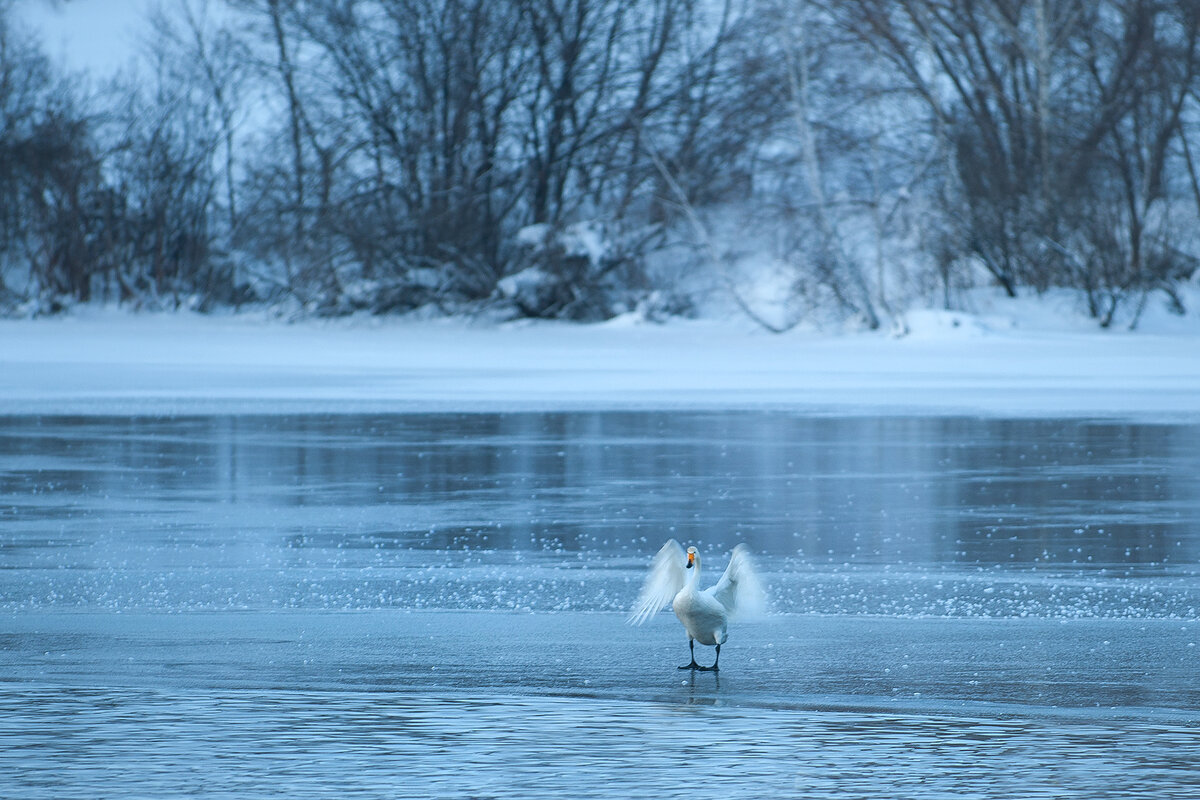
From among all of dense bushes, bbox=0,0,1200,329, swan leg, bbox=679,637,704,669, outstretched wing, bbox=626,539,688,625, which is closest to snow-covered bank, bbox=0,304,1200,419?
dense bushes, bbox=0,0,1200,329

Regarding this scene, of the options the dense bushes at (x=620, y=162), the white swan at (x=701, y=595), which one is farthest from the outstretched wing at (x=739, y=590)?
the dense bushes at (x=620, y=162)

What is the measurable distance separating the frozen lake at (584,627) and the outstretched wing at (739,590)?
0.22m

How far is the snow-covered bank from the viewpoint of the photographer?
19.3 metres

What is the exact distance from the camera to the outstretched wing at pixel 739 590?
598 centimetres

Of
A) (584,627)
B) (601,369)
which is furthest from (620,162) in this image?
(584,627)

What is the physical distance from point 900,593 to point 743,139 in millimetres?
34820

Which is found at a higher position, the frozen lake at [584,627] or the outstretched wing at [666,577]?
the outstretched wing at [666,577]

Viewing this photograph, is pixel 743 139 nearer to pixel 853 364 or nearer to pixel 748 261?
pixel 748 261

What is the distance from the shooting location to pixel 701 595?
586 centimetres

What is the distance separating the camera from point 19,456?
13.7 metres

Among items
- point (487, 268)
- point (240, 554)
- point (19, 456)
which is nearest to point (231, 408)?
point (19, 456)

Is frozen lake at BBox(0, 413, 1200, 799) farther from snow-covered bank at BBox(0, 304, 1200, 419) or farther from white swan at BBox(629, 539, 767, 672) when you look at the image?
snow-covered bank at BBox(0, 304, 1200, 419)

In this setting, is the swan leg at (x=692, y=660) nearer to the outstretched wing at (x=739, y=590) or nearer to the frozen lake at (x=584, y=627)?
the frozen lake at (x=584, y=627)

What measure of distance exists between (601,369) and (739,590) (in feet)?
66.6
